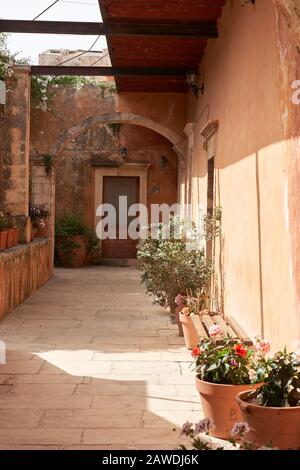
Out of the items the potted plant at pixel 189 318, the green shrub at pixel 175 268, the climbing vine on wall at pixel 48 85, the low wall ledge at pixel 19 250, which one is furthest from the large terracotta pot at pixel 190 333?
the climbing vine on wall at pixel 48 85

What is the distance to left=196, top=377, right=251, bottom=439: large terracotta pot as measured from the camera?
3621 mm

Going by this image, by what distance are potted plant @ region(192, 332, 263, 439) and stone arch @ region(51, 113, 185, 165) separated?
9061 mm

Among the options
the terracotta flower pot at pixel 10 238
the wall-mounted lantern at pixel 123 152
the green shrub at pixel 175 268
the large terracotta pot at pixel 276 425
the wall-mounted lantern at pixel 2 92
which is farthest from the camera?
the wall-mounted lantern at pixel 123 152

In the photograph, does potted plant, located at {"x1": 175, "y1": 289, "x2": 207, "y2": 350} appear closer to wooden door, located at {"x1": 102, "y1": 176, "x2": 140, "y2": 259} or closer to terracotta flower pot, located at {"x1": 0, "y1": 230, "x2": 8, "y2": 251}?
terracotta flower pot, located at {"x1": 0, "y1": 230, "x2": 8, "y2": 251}

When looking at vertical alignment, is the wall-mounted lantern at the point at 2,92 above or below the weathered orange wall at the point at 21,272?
above

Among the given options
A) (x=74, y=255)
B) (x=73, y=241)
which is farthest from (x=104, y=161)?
(x=74, y=255)

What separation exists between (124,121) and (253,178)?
7852 millimetres

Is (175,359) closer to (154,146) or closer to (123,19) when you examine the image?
(123,19)

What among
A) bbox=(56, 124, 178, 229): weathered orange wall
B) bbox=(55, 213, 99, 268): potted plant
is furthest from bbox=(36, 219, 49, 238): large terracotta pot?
bbox=(56, 124, 178, 229): weathered orange wall

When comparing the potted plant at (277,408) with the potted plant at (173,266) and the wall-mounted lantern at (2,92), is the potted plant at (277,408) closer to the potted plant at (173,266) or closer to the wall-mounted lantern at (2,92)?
the potted plant at (173,266)

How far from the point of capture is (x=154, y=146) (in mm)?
16094

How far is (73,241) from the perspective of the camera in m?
15.1

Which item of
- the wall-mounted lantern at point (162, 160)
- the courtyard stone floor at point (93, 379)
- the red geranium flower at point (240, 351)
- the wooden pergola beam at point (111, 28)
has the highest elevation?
the wooden pergola beam at point (111, 28)

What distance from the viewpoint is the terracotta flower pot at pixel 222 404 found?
11.9 ft
